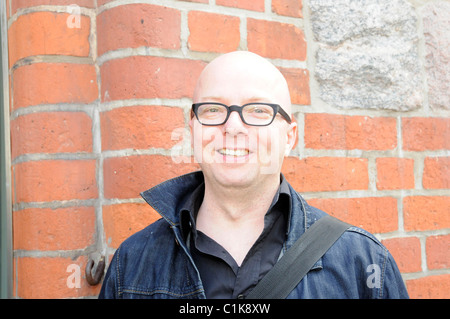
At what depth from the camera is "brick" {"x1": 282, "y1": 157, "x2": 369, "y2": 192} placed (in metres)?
1.66

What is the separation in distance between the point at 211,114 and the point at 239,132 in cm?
10

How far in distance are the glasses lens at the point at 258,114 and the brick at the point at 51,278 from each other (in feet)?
2.38

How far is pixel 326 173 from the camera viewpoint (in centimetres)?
170

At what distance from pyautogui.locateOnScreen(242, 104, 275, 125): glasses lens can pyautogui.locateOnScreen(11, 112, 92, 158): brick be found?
1.91 ft

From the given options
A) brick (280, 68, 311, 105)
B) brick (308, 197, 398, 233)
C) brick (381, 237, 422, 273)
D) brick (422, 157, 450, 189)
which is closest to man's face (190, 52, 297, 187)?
brick (280, 68, 311, 105)

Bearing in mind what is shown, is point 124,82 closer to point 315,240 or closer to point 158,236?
point 158,236

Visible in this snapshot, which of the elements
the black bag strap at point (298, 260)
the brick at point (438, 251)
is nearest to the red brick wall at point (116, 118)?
the brick at point (438, 251)

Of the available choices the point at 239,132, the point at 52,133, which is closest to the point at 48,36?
the point at 52,133

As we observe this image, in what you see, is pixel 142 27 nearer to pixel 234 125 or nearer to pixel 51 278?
pixel 234 125

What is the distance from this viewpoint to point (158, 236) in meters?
1.36

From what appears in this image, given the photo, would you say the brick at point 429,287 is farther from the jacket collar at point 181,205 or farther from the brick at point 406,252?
the jacket collar at point 181,205

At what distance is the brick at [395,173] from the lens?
5.77ft

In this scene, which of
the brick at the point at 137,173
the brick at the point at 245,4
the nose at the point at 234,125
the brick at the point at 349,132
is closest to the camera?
the nose at the point at 234,125

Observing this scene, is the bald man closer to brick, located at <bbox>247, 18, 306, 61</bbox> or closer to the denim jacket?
the denim jacket
